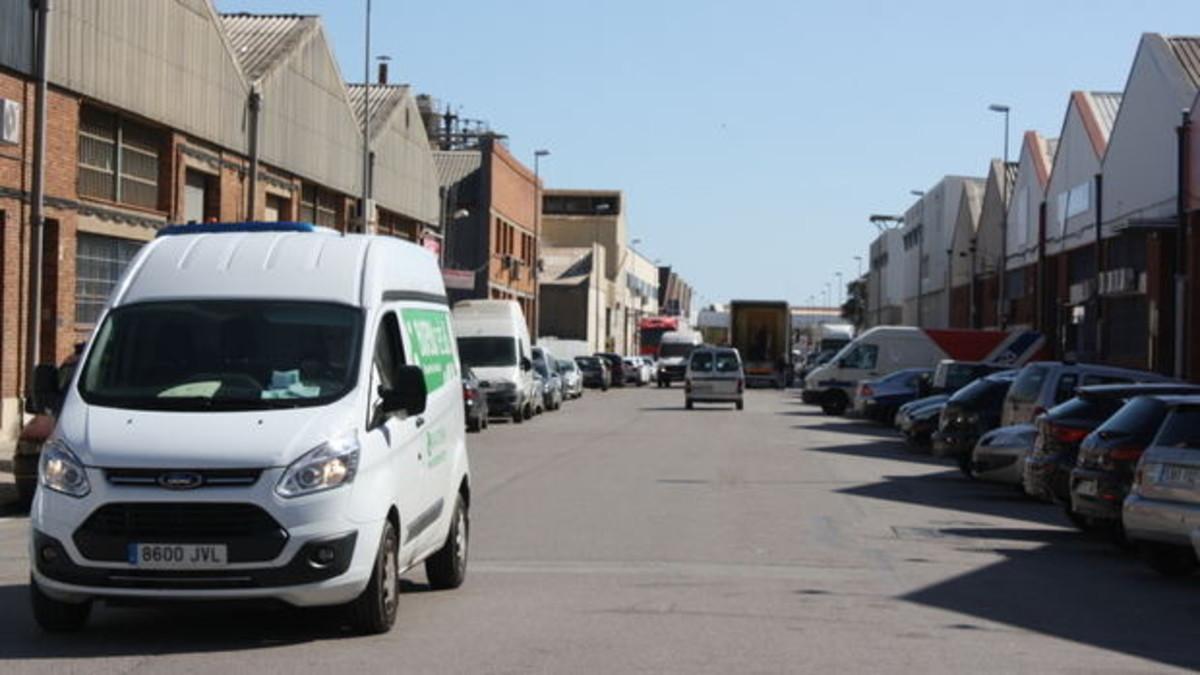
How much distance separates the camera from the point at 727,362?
52531mm

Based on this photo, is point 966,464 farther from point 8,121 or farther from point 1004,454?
point 8,121

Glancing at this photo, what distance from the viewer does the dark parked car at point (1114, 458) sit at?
1517cm

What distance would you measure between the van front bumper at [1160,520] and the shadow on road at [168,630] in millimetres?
6782

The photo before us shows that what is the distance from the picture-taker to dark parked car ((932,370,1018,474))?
25.3 meters

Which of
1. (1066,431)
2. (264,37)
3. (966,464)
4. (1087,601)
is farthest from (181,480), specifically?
(264,37)

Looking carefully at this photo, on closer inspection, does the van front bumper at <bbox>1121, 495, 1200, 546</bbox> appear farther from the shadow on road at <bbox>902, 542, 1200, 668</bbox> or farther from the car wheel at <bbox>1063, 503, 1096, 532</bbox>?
the car wheel at <bbox>1063, 503, 1096, 532</bbox>

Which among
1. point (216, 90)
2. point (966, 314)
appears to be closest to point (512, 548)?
point (216, 90)

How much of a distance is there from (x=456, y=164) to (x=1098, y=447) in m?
62.8

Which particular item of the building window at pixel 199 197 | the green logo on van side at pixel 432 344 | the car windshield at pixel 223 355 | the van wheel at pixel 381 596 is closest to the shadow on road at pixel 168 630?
the van wheel at pixel 381 596

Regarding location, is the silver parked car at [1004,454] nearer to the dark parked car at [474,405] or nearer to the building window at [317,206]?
the dark parked car at [474,405]

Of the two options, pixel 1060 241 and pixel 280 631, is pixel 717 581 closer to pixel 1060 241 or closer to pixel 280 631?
pixel 280 631

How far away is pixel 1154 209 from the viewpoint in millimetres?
48688

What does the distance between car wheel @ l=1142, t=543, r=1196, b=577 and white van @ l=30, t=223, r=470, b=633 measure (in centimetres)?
613

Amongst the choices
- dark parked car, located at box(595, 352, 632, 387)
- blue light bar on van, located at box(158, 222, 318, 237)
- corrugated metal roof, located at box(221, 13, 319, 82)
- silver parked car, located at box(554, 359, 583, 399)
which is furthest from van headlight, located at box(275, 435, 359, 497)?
dark parked car, located at box(595, 352, 632, 387)
